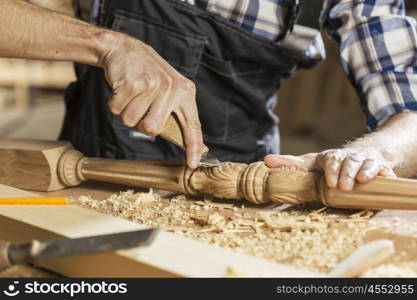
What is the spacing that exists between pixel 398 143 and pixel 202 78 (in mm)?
785

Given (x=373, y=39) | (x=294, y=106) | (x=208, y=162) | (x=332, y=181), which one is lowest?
(x=294, y=106)

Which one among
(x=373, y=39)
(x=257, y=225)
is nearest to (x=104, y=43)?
(x=257, y=225)

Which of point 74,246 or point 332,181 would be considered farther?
point 332,181

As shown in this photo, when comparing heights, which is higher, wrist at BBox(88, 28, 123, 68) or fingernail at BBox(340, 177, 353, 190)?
wrist at BBox(88, 28, 123, 68)

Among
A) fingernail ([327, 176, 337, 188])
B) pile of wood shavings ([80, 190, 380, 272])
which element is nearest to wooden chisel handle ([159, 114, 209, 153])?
pile of wood shavings ([80, 190, 380, 272])

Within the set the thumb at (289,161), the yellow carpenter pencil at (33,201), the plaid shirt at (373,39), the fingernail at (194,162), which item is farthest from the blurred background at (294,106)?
the yellow carpenter pencil at (33,201)

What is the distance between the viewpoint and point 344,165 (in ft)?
4.93

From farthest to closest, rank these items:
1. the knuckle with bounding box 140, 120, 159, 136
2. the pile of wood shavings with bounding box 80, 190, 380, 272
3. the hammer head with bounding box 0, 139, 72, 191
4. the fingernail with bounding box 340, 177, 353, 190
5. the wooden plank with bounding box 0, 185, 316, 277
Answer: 1. the hammer head with bounding box 0, 139, 72, 191
2. the knuckle with bounding box 140, 120, 159, 136
3. the fingernail with bounding box 340, 177, 353, 190
4. the pile of wood shavings with bounding box 80, 190, 380, 272
5. the wooden plank with bounding box 0, 185, 316, 277

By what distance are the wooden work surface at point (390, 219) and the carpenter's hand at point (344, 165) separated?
0.12 m

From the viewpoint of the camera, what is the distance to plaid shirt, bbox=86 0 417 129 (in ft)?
6.85

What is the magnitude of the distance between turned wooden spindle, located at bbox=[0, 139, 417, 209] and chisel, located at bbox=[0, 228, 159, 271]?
481mm

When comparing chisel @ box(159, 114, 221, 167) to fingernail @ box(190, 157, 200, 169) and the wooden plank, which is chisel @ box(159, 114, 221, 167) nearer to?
fingernail @ box(190, 157, 200, 169)

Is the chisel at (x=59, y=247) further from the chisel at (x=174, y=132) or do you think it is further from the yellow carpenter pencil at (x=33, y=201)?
the chisel at (x=174, y=132)

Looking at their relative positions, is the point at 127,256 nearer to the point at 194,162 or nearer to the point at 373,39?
the point at 194,162
